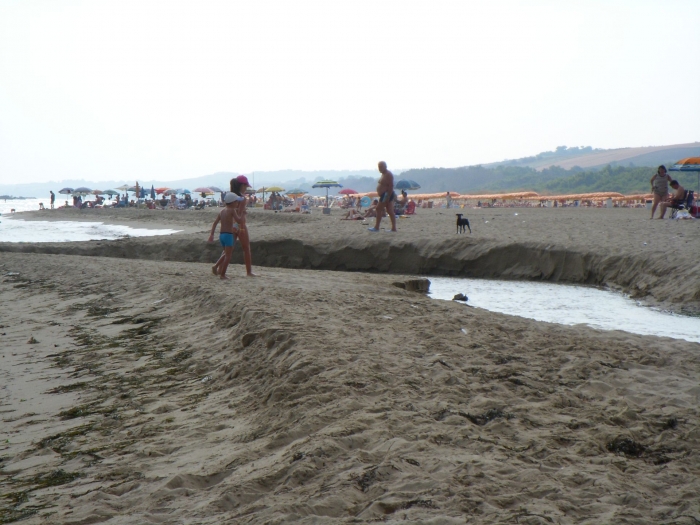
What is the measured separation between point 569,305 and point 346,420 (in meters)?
6.75

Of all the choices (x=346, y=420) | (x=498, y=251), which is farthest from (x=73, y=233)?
(x=346, y=420)

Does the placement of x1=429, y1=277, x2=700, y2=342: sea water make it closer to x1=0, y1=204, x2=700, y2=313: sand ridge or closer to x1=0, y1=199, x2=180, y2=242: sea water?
x1=0, y1=204, x2=700, y2=313: sand ridge

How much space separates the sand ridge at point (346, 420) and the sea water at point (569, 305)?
64.5 inches

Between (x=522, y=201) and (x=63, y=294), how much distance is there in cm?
4343

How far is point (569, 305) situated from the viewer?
31.1 feet

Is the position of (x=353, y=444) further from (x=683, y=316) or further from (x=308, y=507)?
(x=683, y=316)

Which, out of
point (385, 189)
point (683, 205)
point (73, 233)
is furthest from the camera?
point (73, 233)

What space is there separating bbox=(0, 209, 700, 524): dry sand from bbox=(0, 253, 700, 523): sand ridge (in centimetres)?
2

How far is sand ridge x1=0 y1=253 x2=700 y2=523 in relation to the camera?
2.85 m

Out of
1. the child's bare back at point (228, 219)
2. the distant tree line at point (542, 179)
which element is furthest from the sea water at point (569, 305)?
the distant tree line at point (542, 179)

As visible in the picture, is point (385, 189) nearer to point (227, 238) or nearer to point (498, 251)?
point (498, 251)

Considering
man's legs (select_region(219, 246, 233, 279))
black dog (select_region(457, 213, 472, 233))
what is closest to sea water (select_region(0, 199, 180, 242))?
black dog (select_region(457, 213, 472, 233))

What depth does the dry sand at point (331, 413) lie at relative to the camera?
287 cm

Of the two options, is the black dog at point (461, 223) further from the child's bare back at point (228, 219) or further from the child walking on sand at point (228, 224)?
the child's bare back at point (228, 219)
